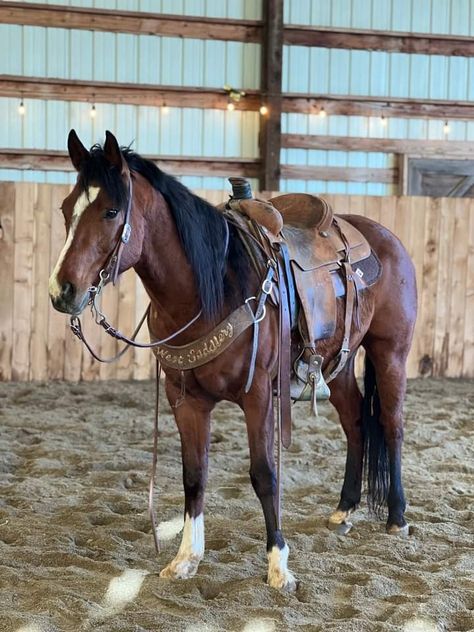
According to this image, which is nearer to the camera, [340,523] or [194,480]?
[194,480]

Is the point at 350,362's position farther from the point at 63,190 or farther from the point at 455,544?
the point at 63,190

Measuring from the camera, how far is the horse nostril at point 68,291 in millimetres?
2086

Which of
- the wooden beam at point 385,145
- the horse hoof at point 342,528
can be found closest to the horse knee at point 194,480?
the horse hoof at point 342,528

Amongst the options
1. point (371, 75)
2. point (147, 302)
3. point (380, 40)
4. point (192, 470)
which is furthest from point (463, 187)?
point (192, 470)

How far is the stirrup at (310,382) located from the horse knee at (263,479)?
334 mm

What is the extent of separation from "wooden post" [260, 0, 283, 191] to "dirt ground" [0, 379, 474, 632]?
5.39 metres

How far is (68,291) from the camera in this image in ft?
6.85

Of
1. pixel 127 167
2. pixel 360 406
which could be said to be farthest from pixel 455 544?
pixel 127 167

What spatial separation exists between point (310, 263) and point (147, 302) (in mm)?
3624

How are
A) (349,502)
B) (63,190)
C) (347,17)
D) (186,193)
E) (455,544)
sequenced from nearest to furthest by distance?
1. (186,193)
2. (455,544)
3. (349,502)
4. (63,190)
5. (347,17)

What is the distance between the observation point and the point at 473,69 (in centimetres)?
1033

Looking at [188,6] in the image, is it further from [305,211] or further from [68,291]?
[68,291]

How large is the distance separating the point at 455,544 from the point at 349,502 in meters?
0.45

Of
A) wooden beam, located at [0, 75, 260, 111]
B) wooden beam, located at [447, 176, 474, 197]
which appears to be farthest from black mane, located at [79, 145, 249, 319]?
wooden beam, located at [447, 176, 474, 197]
